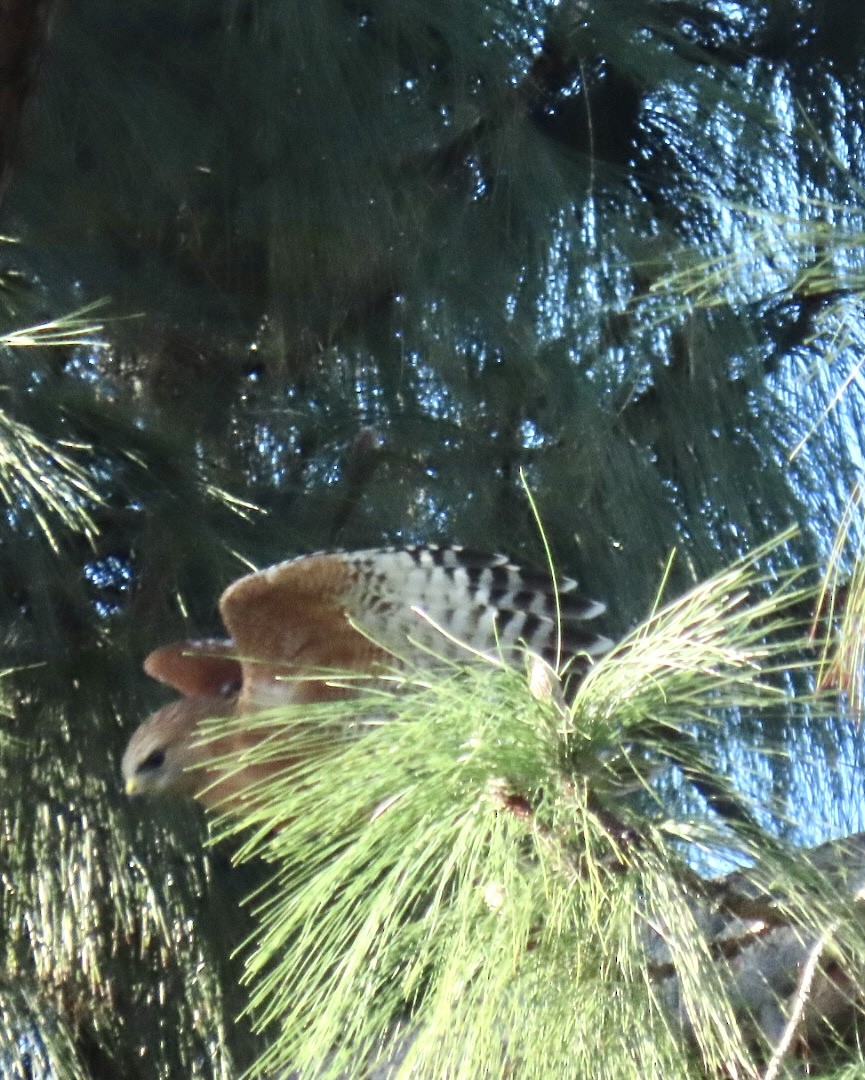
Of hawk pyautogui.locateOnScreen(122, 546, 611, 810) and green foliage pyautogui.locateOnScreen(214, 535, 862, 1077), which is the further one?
hawk pyautogui.locateOnScreen(122, 546, 611, 810)

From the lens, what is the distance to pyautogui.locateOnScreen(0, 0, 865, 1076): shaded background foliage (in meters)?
1.52

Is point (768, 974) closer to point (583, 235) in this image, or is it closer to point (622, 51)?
point (583, 235)

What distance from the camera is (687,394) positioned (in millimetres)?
1548

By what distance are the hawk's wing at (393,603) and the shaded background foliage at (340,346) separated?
86 mm

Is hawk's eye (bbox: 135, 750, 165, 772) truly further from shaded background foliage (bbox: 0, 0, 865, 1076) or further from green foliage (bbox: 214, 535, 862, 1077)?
green foliage (bbox: 214, 535, 862, 1077)

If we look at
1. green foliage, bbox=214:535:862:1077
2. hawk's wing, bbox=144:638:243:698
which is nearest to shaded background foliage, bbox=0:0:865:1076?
hawk's wing, bbox=144:638:243:698

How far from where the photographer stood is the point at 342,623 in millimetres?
1548

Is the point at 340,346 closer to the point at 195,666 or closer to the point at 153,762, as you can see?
the point at 195,666

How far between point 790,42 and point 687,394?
0.51 metres

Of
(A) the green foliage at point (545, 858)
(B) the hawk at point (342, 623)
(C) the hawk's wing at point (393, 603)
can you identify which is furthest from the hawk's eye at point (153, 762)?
(A) the green foliage at point (545, 858)

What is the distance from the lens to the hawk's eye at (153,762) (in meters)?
1.52

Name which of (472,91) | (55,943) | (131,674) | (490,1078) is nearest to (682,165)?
(472,91)

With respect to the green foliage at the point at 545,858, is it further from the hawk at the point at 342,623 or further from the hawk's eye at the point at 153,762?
the hawk's eye at the point at 153,762

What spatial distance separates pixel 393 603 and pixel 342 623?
0.24 feet
